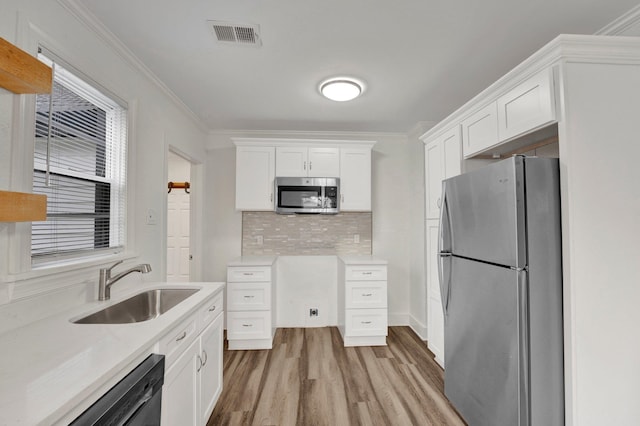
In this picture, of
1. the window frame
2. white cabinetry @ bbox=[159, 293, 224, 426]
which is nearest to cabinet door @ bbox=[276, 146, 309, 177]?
white cabinetry @ bbox=[159, 293, 224, 426]

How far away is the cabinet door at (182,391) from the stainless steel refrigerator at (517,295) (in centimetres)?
161

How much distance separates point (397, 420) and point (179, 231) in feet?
11.6

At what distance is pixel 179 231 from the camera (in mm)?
4098

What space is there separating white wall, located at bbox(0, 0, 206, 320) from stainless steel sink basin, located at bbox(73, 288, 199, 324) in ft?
0.59

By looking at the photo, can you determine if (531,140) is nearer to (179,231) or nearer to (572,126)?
(572,126)

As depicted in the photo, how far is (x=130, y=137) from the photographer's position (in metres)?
2.01

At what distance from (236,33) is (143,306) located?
6.07 ft

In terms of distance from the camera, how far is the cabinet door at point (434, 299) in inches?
A: 101

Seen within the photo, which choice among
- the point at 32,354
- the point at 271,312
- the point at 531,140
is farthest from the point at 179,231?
the point at 531,140

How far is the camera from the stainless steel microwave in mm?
3268

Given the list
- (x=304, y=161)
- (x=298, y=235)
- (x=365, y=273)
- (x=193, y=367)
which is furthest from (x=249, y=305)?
(x=304, y=161)

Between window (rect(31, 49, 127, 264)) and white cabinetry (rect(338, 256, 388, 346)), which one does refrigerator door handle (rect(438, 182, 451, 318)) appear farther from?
window (rect(31, 49, 127, 264))

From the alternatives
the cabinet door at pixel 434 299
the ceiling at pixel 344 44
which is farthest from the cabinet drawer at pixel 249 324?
the ceiling at pixel 344 44

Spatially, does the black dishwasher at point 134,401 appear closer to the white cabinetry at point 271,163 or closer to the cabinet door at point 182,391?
the cabinet door at point 182,391
